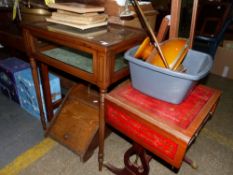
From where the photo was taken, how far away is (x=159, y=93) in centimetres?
91

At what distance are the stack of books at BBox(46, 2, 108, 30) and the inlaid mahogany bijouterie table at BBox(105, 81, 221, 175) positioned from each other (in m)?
0.37

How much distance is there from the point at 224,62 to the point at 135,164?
204cm

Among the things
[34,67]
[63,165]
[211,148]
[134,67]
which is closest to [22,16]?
[34,67]

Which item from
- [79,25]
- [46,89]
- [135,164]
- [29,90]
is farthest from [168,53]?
[29,90]

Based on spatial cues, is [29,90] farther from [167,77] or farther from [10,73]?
[167,77]

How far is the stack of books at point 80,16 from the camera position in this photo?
1.02 meters

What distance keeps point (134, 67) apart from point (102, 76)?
0.16 m

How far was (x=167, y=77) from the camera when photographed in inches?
31.8

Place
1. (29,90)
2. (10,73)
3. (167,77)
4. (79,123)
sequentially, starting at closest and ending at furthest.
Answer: (167,77), (79,123), (29,90), (10,73)


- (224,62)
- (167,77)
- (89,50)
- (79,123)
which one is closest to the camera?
(167,77)

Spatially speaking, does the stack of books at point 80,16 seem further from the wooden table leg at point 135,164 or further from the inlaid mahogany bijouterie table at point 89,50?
the wooden table leg at point 135,164

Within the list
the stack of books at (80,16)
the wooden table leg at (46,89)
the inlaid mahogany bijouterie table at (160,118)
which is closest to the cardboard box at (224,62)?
the inlaid mahogany bijouterie table at (160,118)

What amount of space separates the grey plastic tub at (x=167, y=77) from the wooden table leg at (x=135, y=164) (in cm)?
35

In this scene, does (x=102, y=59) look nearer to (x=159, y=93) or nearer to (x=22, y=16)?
(x=159, y=93)
